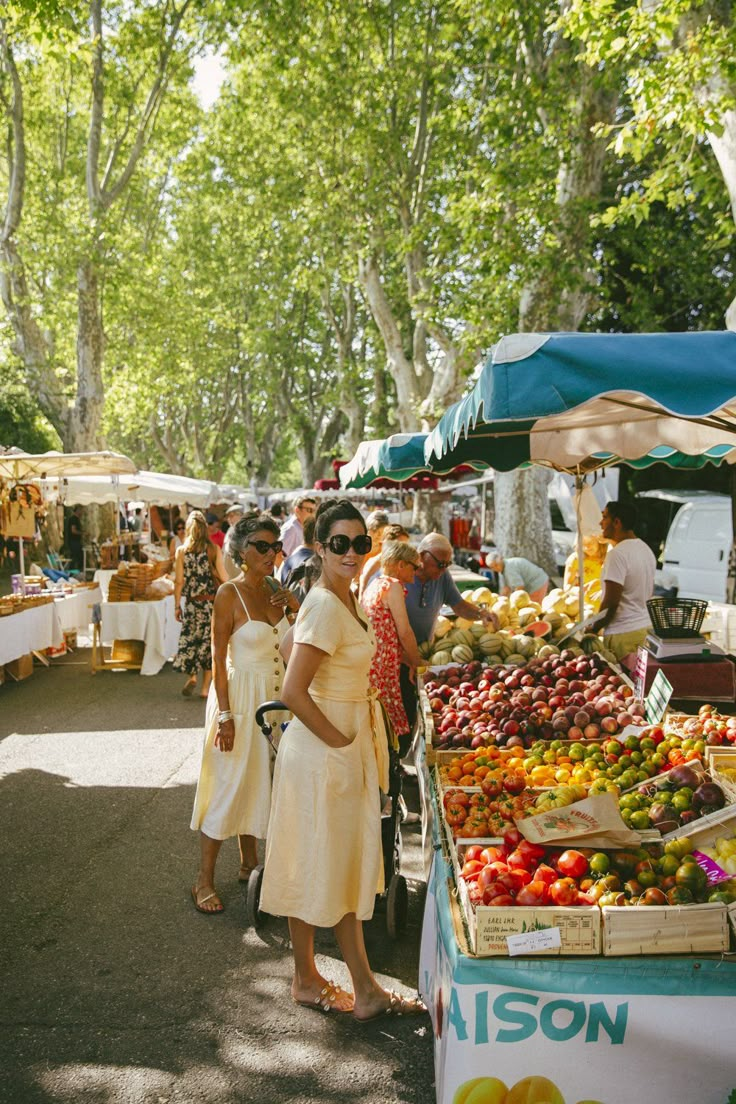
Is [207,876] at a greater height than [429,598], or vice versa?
[429,598]

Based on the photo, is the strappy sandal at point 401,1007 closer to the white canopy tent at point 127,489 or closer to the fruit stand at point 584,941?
the fruit stand at point 584,941

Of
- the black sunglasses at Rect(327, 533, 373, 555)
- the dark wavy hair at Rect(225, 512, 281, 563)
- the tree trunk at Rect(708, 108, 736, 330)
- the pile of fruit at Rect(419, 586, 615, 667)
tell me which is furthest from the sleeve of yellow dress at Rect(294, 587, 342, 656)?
the tree trunk at Rect(708, 108, 736, 330)

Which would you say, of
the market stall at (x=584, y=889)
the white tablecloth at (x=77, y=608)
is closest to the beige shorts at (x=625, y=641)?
the market stall at (x=584, y=889)

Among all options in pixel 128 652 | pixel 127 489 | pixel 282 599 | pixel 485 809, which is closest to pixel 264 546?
pixel 282 599

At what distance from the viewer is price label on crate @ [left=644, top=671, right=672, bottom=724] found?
4488 mm

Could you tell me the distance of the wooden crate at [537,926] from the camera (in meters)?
2.59

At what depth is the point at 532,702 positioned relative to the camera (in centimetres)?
522

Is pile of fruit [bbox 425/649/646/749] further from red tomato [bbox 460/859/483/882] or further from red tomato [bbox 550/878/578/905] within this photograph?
red tomato [bbox 550/878/578/905]

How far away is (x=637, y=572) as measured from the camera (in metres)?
6.07

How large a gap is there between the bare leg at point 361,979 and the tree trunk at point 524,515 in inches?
444

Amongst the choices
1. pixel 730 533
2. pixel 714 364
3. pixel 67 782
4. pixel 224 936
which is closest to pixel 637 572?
pixel 714 364

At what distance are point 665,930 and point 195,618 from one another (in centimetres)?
667

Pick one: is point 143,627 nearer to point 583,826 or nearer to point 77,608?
point 77,608

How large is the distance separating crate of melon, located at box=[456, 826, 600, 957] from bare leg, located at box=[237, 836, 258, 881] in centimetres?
185
